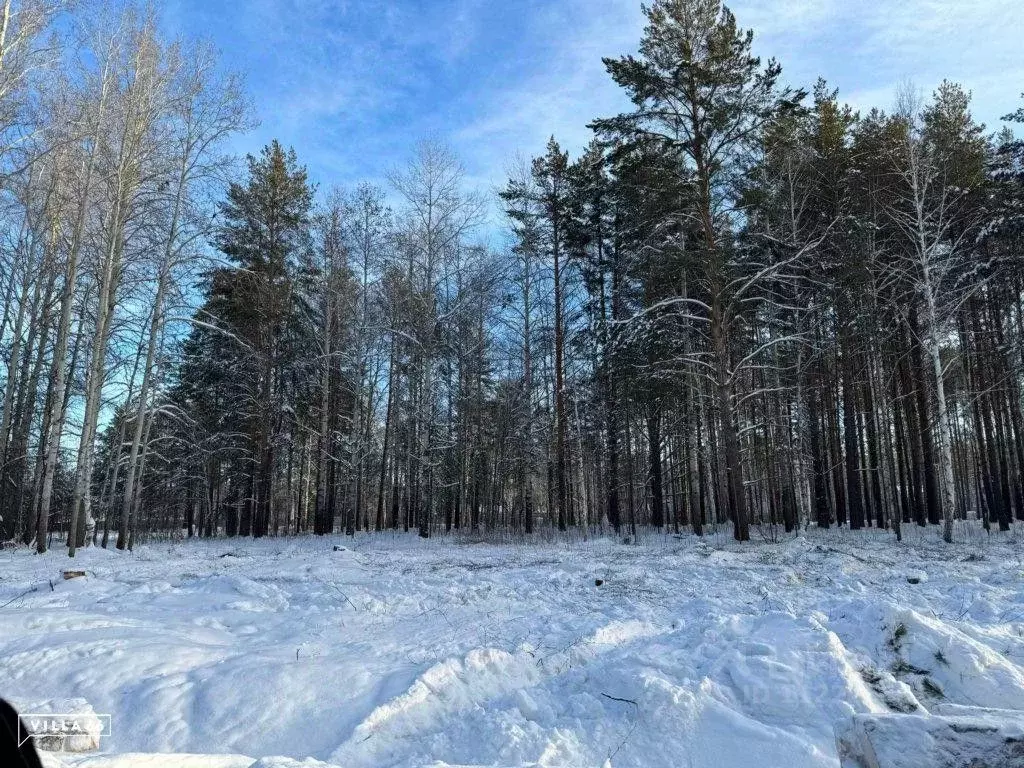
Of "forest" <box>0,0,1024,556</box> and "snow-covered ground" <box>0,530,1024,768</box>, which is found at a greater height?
"forest" <box>0,0,1024,556</box>

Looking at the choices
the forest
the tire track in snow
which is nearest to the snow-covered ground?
the tire track in snow

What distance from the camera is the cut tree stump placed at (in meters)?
2.37

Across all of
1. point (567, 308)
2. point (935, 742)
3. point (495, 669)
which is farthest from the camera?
point (567, 308)

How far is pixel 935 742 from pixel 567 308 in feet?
68.6

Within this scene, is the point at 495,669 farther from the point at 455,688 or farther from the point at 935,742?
the point at 935,742

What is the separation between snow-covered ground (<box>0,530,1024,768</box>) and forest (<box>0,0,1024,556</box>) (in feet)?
31.5

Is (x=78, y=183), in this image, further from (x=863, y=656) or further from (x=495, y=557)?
(x=863, y=656)

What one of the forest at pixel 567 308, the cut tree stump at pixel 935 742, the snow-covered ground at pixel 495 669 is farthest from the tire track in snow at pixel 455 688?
the forest at pixel 567 308

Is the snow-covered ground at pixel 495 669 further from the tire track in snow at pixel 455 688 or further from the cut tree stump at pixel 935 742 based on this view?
the cut tree stump at pixel 935 742

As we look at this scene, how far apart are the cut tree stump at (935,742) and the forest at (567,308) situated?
12.7 m

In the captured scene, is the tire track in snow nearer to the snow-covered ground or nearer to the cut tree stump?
the snow-covered ground

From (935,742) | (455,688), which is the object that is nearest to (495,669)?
(455,688)

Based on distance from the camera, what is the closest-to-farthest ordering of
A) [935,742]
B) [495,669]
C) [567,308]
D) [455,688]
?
1. [935,742]
2. [455,688]
3. [495,669]
4. [567,308]

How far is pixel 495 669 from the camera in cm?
457
